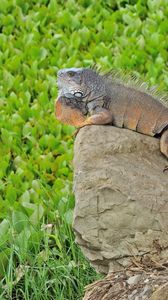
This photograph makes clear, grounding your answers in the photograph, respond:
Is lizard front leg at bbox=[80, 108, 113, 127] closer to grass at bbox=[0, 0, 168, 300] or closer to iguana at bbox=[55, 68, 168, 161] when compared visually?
iguana at bbox=[55, 68, 168, 161]

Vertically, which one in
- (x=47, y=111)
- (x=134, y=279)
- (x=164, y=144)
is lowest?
(x=47, y=111)

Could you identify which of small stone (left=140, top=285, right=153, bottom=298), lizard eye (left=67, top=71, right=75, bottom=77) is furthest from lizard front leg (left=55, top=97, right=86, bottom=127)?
small stone (left=140, top=285, right=153, bottom=298)

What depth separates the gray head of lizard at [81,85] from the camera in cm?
517

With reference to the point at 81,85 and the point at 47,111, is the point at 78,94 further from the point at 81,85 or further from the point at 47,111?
the point at 47,111

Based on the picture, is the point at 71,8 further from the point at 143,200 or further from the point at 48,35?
the point at 143,200

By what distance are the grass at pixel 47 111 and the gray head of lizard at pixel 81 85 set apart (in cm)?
41

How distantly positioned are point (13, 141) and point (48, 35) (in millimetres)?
1832

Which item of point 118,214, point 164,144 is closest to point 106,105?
point 164,144

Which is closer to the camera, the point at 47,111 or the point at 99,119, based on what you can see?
the point at 99,119

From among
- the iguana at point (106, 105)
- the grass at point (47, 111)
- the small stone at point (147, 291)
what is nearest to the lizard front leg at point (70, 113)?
the iguana at point (106, 105)

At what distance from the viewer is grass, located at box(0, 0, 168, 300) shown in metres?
5.32

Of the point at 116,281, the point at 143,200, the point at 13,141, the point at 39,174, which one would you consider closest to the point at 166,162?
the point at 143,200

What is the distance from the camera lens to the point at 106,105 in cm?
519

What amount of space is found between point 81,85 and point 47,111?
193 cm
